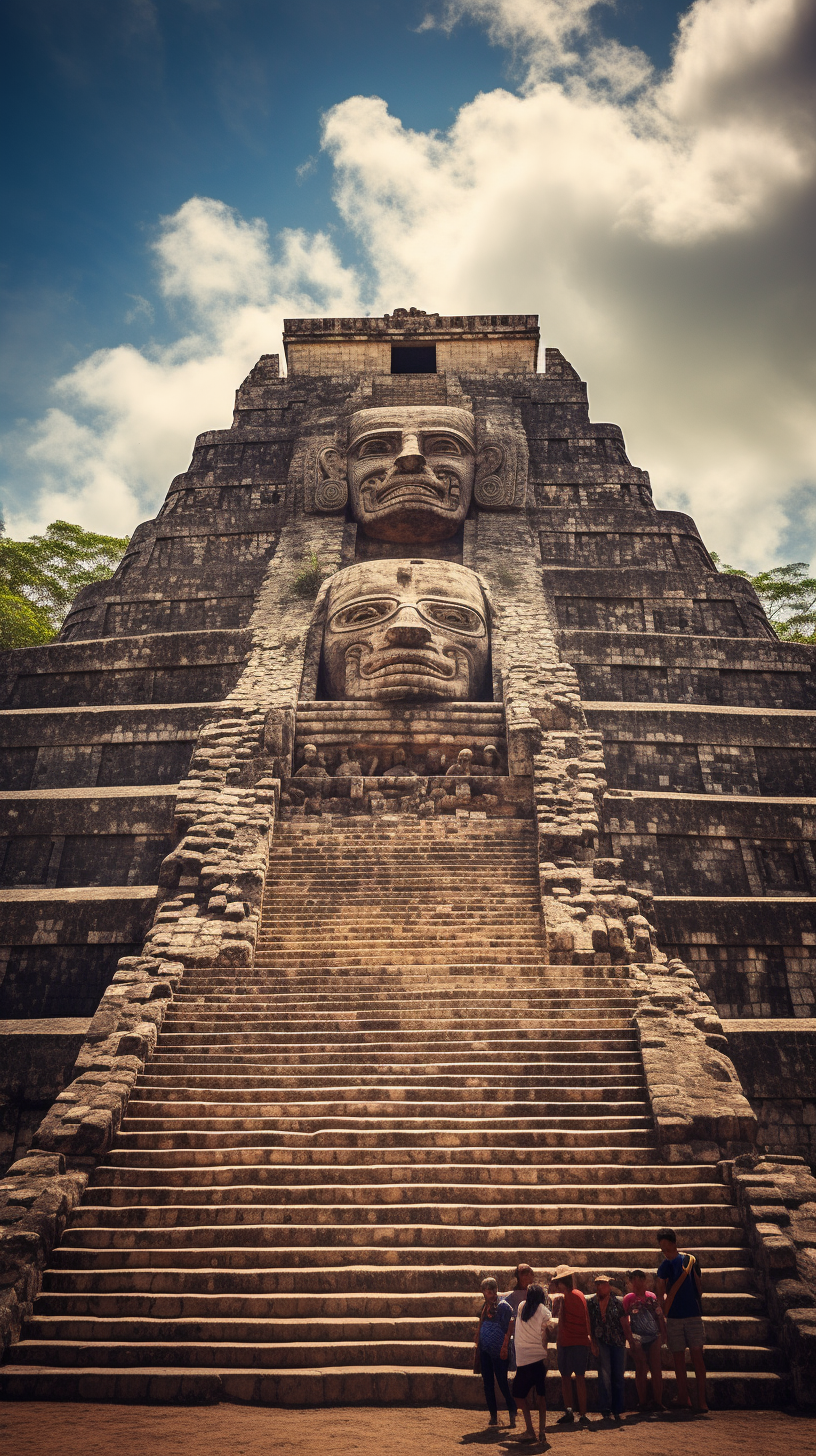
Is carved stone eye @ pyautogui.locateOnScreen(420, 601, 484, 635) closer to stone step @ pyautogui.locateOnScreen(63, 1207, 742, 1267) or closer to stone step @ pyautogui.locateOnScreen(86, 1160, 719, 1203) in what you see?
stone step @ pyautogui.locateOnScreen(86, 1160, 719, 1203)

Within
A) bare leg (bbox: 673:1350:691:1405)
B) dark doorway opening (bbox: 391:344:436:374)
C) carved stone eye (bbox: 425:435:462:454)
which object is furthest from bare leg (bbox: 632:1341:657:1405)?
dark doorway opening (bbox: 391:344:436:374)

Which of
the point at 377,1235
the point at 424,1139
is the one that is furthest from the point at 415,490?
the point at 377,1235

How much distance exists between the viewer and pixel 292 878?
356 inches

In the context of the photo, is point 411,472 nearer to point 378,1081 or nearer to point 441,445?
point 441,445

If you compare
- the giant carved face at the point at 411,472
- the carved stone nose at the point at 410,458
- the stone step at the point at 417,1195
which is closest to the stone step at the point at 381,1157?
the stone step at the point at 417,1195

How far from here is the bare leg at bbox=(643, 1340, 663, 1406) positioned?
4188 mm

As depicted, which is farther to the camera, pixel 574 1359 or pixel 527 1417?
pixel 574 1359

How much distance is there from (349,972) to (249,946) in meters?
0.92

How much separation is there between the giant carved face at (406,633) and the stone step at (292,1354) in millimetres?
7502

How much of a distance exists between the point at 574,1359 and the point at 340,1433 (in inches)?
42.2

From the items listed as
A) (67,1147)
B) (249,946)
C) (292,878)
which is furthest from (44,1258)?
(292,878)

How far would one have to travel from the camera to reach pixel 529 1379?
12.9 ft

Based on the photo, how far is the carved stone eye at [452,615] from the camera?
12.1 m

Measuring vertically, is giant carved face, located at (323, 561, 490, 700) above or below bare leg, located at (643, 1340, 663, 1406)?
above
